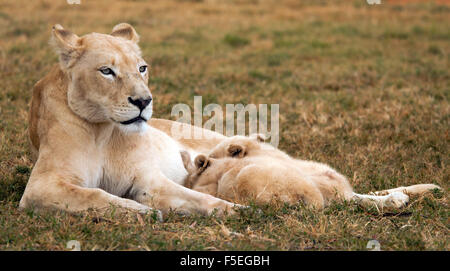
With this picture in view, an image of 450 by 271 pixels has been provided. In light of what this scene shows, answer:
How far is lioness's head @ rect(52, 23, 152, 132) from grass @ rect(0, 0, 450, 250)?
0.68m

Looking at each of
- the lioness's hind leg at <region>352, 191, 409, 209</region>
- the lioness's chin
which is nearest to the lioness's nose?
the lioness's chin

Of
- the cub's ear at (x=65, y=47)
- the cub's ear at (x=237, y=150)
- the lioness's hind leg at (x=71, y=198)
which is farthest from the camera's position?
the cub's ear at (x=237, y=150)

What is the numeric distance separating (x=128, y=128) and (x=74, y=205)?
1.98 ft

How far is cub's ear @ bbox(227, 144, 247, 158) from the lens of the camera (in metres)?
5.05

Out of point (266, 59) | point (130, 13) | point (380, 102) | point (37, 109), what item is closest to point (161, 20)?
point (130, 13)

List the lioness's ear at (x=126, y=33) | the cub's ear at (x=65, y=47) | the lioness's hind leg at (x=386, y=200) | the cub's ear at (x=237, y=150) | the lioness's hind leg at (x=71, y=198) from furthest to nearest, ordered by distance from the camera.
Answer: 1. the cub's ear at (x=237, y=150)
2. the lioness's ear at (x=126, y=33)
3. the lioness's hind leg at (x=386, y=200)
4. the cub's ear at (x=65, y=47)
5. the lioness's hind leg at (x=71, y=198)

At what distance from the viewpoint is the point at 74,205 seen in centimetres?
407

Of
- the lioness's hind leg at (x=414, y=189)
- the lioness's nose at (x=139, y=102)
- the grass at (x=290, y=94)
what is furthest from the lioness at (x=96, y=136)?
the lioness's hind leg at (x=414, y=189)

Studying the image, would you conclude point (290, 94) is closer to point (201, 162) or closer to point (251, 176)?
point (201, 162)

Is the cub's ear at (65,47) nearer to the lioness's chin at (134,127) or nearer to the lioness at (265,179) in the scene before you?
the lioness's chin at (134,127)

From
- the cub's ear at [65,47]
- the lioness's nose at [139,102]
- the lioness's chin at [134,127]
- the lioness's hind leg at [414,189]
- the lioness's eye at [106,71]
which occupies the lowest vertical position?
the lioness's hind leg at [414,189]

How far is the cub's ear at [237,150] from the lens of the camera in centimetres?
505

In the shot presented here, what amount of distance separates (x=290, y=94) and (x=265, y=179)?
4.49 metres

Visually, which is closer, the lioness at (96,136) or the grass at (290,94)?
the grass at (290,94)
